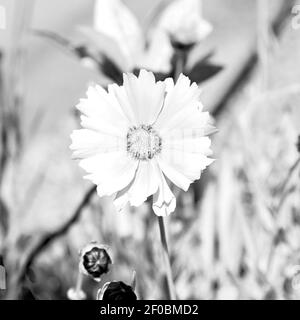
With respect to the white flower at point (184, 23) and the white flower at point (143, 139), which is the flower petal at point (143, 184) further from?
the white flower at point (184, 23)

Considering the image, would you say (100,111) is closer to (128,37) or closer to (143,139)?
(143,139)

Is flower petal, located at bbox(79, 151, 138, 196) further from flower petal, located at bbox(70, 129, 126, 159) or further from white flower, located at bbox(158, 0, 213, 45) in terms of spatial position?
white flower, located at bbox(158, 0, 213, 45)

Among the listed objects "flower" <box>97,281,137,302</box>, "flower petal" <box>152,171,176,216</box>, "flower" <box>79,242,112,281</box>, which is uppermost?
"flower petal" <box>152,171,176,216</box>

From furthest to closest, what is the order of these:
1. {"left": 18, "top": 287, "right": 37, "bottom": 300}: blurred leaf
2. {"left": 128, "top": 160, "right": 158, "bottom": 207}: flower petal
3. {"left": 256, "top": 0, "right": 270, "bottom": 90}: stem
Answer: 1. {"left": 256, "top": 0, "right": 270, "bottom": 90}: stem
2. {"left": 18, "top": 287, "right": 37, "bottom": 300}: blurred leaf
3. {"left": 128, "top": 160, "right": 158, "bottom": 207}: flower petal

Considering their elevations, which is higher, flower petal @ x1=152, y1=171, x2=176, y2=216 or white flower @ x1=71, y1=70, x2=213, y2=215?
white flower @ x1=71, y1=70, x2=213, y2=215

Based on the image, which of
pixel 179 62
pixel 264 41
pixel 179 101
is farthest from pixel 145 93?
pixel 264 41

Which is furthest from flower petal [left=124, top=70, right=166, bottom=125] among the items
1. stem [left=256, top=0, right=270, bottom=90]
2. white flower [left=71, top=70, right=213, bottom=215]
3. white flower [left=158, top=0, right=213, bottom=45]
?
stem [left=256, top=0, right=270, bottom=90]
